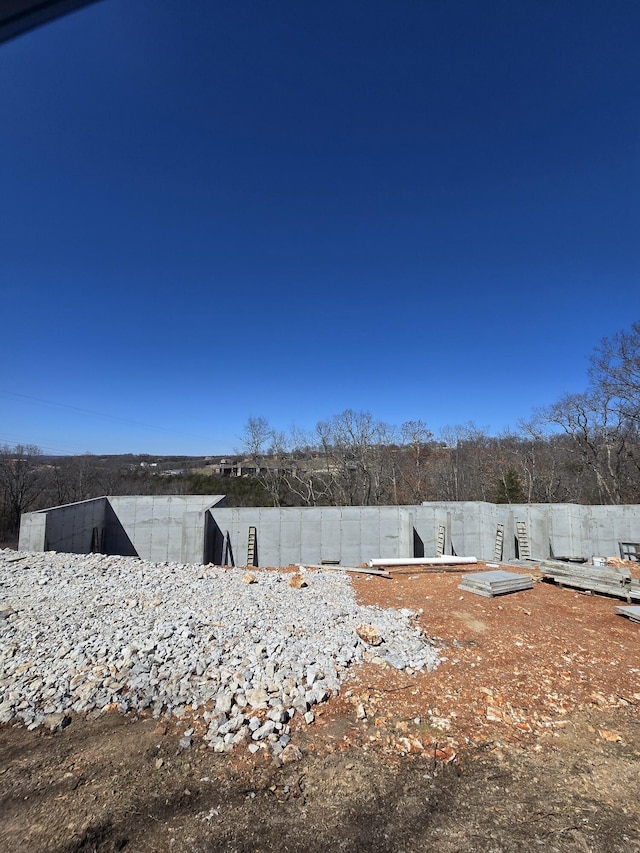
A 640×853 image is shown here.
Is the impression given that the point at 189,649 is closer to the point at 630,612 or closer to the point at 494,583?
the point at 494,583

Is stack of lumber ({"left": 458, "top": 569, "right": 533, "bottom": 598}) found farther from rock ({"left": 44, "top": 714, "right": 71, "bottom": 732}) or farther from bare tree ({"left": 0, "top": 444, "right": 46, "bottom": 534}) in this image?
bare tree ({"left": 0, "top": 444, "right": 46, "bottom": 534})

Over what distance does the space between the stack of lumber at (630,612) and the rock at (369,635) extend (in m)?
4.56

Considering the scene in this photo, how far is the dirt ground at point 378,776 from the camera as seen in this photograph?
2.62 m

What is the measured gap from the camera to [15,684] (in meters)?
4.14

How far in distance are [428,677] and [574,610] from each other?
14.4 feet

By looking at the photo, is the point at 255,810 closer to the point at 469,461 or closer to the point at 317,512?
the point at 317,512

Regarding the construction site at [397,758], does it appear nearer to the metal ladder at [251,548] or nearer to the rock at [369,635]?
the rock at [369,635]

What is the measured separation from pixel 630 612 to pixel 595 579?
7.05 feet

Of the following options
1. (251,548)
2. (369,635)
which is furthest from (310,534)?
(369,635)

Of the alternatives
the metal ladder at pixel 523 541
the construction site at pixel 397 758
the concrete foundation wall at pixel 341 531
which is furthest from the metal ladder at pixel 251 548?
the metal ladder at pixel 523 541

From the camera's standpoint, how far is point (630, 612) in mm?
6785

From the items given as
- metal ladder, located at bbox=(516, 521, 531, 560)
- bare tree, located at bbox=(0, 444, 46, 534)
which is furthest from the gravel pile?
bare tree, located at bbox=(0, 444, 46, 534)

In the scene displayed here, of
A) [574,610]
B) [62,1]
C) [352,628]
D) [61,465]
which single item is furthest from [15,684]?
[61,465]

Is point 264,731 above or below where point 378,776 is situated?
above
